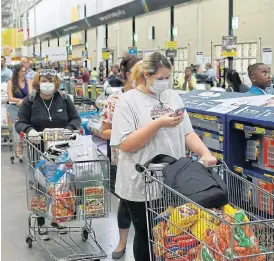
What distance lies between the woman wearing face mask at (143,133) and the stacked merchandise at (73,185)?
786 millimetres

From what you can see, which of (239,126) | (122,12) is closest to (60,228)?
(239,126)

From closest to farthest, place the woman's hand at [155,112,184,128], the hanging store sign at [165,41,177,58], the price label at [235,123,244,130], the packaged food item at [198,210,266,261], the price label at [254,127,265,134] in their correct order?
1. the packaged food item at [198,210,266,261]
2. the woman's hand at [155,112,184,128]
3. the price label at [254,127,265,134]
4. the price label at [235,123,244,130]
5. the hanging store sign at [165,41,177,58]

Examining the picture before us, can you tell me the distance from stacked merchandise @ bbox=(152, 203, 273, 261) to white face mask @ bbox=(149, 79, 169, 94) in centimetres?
71

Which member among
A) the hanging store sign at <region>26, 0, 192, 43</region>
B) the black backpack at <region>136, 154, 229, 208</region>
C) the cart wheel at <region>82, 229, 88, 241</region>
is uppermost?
the hanging store sign at <region>26, 0, 192, 43</region>

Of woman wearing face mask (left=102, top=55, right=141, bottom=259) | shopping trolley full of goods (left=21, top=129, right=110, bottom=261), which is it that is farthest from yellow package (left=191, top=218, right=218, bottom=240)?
woman wearing face mask (left=102, top=55, right=141, bottom=259)

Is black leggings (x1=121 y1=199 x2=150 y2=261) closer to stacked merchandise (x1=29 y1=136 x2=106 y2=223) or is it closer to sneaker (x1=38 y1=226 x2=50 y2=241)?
stacked merchandise (x1=29 y1=136 x2=106 y2=223)

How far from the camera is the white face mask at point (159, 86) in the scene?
9.79 ft

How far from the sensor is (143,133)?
114 inches

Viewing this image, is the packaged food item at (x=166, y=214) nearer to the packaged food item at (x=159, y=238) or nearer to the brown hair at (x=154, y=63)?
the packaged food item at (x=159, y=238)

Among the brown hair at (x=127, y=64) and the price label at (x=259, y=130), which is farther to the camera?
A: the brown hair at (x=127, y=64)

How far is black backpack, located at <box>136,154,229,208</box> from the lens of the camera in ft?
8.24

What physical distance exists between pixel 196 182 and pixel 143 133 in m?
0.47

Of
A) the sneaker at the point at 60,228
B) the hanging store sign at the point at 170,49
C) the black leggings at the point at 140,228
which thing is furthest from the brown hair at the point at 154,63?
the hanging store sign at the point at 170,49

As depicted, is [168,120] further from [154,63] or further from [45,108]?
[45,108]
